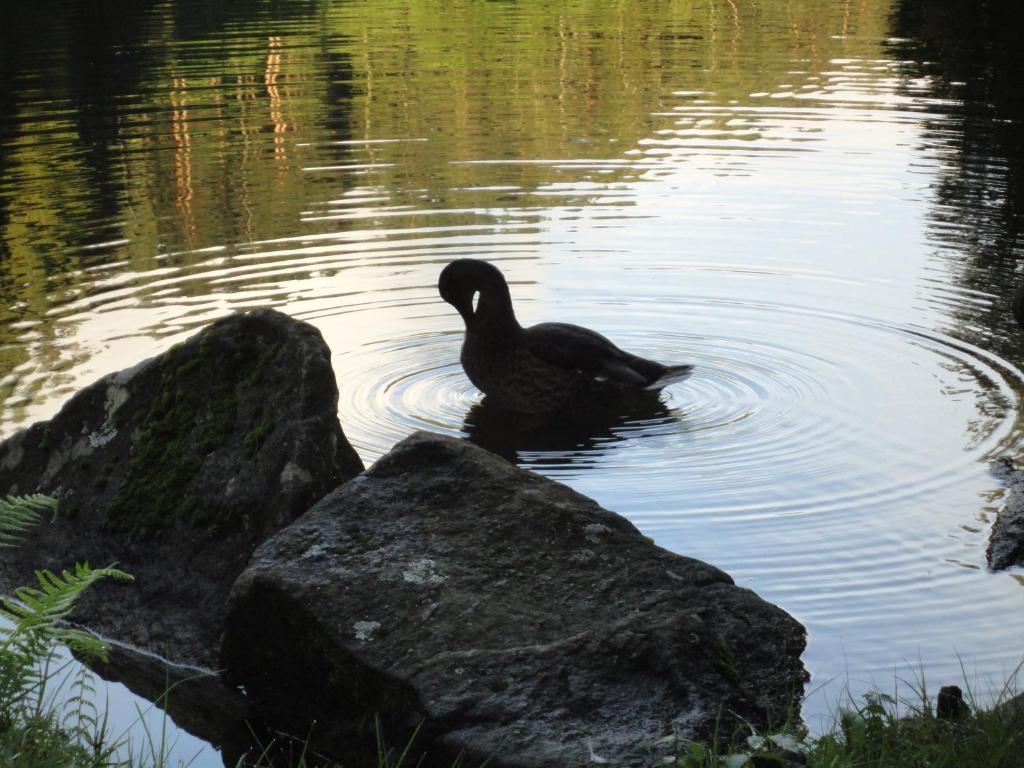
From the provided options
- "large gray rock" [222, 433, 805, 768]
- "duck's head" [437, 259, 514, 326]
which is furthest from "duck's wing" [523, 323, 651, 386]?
"large gray rock" [222, 433, 805, 768]

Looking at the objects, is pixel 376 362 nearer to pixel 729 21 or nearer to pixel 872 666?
pixel 872 666

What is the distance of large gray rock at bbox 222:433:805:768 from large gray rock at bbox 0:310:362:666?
0.44 metres

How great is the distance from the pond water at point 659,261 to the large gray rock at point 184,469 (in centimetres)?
121

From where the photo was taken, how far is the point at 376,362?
32.5ft

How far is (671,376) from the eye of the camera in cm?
932

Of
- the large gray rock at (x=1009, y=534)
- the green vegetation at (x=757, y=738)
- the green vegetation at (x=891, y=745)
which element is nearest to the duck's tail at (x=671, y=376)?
the large gray rock at (x=1009, y=534)

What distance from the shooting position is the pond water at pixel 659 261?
7125mm

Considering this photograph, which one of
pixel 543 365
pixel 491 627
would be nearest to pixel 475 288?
pixel 543 365

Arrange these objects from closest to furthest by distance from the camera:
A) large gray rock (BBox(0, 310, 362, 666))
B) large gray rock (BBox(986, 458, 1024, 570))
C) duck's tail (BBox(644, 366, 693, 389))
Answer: large gray rock (BBox(0, 310, 362, 666)) → large gray rock (BBox(986, 458, 1024, 570)) → duck's tail (BBox(644, 366, 693, 389))

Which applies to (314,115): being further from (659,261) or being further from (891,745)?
(891,745)

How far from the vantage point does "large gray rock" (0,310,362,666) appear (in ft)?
Result: 20.3

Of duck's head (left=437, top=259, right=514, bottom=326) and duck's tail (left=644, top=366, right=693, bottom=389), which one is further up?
duck's head (left=437, top=259, right=514, bottom=326)

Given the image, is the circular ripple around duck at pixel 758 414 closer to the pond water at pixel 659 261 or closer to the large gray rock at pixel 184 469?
the pond water at pixel 659 261

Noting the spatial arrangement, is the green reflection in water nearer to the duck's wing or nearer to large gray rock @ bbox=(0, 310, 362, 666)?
large gray rock @ bbox=(0, 310, 362, 666)
